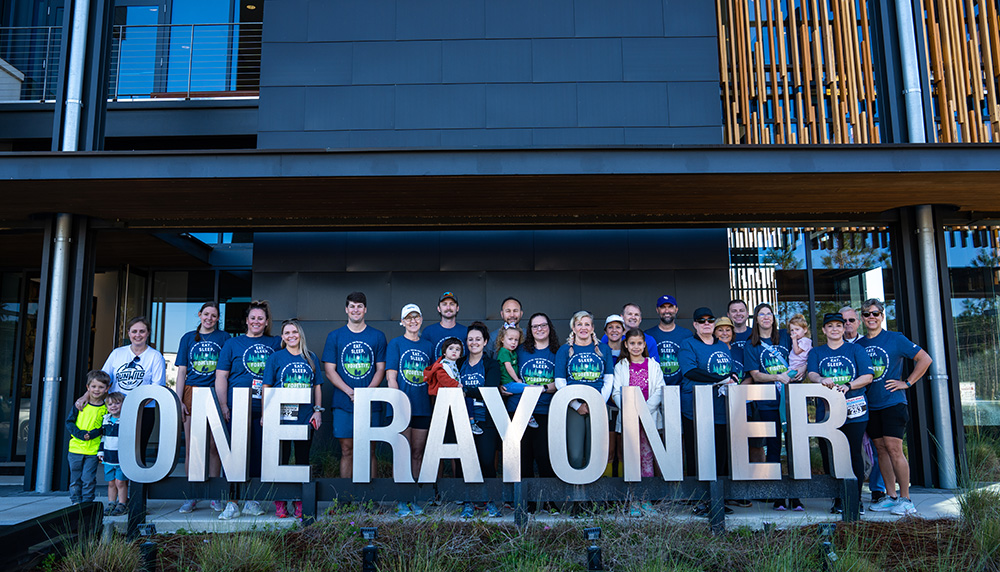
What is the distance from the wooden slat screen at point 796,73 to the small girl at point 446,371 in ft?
16.4

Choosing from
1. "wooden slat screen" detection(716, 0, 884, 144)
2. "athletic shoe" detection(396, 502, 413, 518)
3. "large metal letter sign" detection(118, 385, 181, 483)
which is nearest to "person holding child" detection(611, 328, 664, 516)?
"athletic shoe" detection(396, 502, 413, 518)

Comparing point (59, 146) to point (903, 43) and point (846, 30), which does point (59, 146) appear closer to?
point (903, 43)

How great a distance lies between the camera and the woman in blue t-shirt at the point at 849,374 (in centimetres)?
544

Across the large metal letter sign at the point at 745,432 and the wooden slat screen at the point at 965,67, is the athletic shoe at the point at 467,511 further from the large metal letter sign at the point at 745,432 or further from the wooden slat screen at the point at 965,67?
the wooden slat screen at the point at 965,67

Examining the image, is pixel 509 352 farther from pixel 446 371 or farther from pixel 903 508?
pixel 903 508

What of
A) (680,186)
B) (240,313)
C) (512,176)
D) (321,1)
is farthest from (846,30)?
(240,313)

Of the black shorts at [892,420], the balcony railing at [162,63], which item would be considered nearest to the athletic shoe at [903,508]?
the black shorts at [892,420]

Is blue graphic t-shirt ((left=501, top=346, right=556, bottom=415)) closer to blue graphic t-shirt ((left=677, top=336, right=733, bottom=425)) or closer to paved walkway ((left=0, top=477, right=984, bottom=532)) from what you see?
paved walkway ((left=0, top=477, right=984, bottom=532))

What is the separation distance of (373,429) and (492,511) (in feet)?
3.67

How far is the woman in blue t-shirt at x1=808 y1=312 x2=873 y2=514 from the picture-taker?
544cm

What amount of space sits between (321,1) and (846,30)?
671 centimetres

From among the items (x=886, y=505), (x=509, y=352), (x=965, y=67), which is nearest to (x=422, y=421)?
(x=509, y=352)

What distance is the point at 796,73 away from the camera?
885 centimetres

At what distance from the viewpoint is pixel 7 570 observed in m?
3.92
